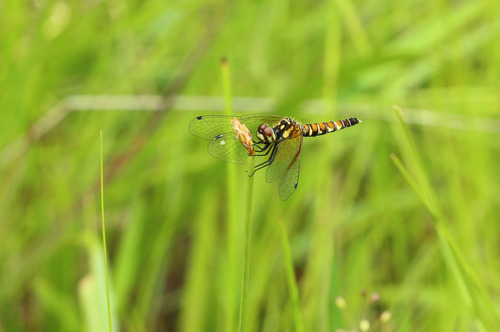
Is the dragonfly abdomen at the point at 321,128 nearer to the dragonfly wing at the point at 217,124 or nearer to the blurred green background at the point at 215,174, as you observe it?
the dragonfly wing at the point at 217,124

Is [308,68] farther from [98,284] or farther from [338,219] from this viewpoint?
[98,284]

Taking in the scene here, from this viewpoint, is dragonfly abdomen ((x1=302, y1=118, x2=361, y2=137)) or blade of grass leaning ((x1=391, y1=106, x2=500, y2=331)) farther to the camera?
dragonfly abdomen ((x1=302, y1=118, x2=361, y2=137))

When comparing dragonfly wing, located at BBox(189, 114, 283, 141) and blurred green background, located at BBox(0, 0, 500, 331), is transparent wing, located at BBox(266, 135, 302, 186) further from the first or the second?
blurred green background, located at BBox(0, 0, 500, 331)

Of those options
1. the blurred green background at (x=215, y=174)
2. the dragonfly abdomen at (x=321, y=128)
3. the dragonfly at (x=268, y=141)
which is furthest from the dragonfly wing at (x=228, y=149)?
the blurred green background at (x=215, y=174)

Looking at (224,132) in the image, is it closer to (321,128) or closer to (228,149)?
(228,149)

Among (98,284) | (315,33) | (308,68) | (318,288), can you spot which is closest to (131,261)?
(98,284)

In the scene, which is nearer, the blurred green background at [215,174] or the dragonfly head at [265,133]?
the dragonfly head at [265,133]

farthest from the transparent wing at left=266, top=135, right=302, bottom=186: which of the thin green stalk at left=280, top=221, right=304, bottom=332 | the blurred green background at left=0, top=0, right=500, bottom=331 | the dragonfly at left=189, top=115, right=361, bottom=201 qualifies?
the blurred green background at left=0, top=0, right=500, bottom=331

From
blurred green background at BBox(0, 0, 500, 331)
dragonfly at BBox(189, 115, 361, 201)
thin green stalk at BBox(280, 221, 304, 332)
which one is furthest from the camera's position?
blurred green background at BBox(0, 0, 500, 331)
